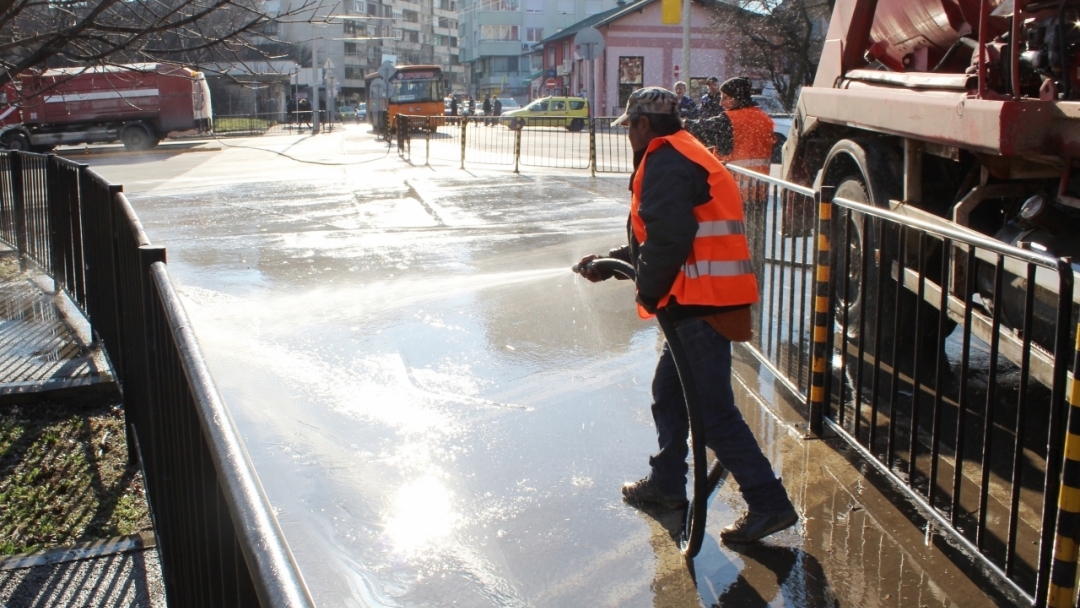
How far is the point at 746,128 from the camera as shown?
33.9ft

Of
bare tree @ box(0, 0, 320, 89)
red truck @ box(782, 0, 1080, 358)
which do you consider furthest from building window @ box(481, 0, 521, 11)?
bare tree @ box(0, 0, 320, 89)

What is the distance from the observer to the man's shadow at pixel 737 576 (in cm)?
372

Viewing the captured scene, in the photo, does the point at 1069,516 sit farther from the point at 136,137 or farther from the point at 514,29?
the point at 514,29

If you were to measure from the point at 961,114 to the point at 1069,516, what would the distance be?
2.65 metres

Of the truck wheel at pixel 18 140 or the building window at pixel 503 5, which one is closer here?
the truck wheel at pixel 18 140

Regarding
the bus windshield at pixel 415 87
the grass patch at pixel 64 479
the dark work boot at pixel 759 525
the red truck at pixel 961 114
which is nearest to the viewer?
the dark work boot at pixel 759 525

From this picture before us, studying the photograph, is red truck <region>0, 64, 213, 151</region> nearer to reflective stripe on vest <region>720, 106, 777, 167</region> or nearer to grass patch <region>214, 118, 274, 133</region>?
grass patch <region>214, 118, 274, 133</region>

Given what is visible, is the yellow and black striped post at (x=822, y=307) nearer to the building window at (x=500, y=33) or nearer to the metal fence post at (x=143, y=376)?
the metal fence post at (x=143, y=376)

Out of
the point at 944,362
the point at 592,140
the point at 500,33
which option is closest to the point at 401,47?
the point at 500,33

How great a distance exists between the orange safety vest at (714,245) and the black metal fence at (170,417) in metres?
1.82

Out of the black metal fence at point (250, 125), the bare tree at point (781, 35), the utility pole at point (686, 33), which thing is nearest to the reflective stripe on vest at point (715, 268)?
the utility pole at point (686, 33)

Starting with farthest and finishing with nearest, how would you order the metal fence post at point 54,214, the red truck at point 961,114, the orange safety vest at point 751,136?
the orange safety vest at point 751,136 < the metal fence post at point 54,214 < the red truck at point 961,114

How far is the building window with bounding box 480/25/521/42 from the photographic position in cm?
10262

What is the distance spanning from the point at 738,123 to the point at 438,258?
3.27 meters
